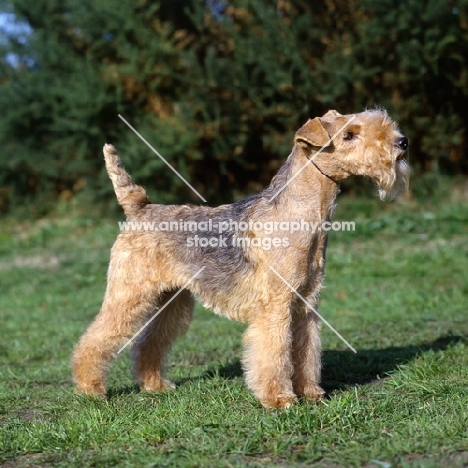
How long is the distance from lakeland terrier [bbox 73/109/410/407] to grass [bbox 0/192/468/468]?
290mm

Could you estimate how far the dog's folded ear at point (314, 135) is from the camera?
4.72 metres

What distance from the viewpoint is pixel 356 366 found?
5.84 meters

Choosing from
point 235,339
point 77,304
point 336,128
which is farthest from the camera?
point 77,304

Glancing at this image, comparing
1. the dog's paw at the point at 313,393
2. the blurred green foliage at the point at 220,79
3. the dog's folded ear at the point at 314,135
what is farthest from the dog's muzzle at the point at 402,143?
the blurred green foliage at the point at 220,79

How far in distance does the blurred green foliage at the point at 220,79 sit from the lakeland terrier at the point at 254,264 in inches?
302

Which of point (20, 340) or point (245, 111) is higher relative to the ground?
point (245, 111)

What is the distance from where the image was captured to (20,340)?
7695 mm

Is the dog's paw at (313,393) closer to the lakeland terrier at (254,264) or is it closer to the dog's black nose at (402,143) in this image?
the lakeland terrier at (254,264)

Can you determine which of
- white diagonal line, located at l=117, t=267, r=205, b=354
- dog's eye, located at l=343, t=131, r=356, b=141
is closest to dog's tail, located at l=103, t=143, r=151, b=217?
white diagonal line, located at l=117, t=267, r=205, b=354

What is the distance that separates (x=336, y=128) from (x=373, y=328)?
3.26 meters

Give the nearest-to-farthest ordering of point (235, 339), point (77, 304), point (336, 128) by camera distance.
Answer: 1. point (336, 128)
2. point (235, 339)
3. point (77, 304)

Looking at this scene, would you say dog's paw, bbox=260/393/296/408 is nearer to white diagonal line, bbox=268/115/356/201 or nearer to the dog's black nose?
white diagonal line, bbox=268/115/356/201

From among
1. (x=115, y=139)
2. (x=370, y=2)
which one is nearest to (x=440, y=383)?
(x=370, y=2)

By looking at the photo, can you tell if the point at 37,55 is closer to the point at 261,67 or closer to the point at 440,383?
the point at 261,67
